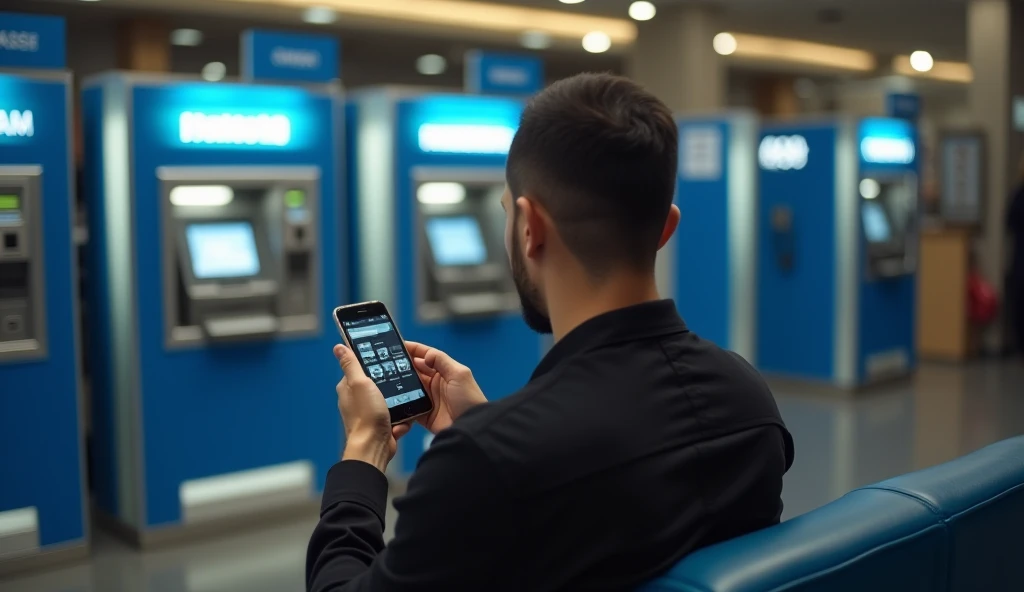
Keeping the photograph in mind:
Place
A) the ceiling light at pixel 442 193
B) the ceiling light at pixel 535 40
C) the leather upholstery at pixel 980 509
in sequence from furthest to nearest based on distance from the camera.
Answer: the ceiling light at pixel 535 40, the ceiling light at pixel 442 193, the leather upholstery at pixel 980 509

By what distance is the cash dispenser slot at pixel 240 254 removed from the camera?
416cm

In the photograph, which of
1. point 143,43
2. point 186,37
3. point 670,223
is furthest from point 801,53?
point 670,223

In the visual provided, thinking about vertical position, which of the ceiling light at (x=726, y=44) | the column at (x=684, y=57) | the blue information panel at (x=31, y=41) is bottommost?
the blue information panel at (x=31, y=41)

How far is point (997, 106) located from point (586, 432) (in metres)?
9.27

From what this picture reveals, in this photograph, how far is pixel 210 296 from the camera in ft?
13.7

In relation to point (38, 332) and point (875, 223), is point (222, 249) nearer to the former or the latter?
point (38, 332)

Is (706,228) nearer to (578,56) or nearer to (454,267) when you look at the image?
(454,267)

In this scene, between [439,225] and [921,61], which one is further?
[921,61]

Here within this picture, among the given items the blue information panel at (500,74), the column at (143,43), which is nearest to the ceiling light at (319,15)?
the column at (143,43)

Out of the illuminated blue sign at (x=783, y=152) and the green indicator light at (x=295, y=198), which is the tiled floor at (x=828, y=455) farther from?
the illuminated blue sign at (x=783, y=152)

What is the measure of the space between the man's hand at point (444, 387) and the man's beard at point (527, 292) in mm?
306

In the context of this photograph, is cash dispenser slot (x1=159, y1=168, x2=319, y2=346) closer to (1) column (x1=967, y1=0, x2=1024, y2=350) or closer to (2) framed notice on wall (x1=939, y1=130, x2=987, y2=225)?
(2) framed notice on wall (x1=939, y1=130, x2=987, y2=225)

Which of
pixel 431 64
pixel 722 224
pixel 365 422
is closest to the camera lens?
pixel 365 422

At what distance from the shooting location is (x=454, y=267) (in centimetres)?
502
